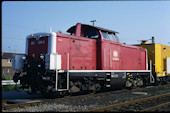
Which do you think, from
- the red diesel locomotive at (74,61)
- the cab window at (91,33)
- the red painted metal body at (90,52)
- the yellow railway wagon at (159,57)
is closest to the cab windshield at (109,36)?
the red diesel locomotive at (74,61)

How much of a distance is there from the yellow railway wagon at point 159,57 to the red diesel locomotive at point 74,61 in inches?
157

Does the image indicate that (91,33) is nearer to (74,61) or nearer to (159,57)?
(74,61)

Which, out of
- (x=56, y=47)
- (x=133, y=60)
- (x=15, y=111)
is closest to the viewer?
(x=15, y=111)

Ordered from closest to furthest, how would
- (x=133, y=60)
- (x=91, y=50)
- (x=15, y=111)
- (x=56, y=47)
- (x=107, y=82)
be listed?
(x=15, y=111), (x=56, y=47), (x=91, y=50), (x=107, y=82), (x=133, y=60)

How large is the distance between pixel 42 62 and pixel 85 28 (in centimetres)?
363

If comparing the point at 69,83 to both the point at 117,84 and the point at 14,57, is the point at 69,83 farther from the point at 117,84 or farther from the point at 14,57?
the point at 117,84

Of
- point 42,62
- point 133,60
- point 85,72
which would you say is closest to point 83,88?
point 85,72

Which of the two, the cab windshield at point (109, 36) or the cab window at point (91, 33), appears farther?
the cab windshield at point (109, 36)

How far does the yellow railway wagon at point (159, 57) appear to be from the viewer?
16619 millimetres

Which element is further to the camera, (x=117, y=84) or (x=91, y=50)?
(x=117, y=84)

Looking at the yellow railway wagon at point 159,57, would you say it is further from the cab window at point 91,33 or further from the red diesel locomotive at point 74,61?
the cab window at point 91,33

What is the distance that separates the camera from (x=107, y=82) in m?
12.0

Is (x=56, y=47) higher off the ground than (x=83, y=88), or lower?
higher

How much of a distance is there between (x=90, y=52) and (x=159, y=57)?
866cm
